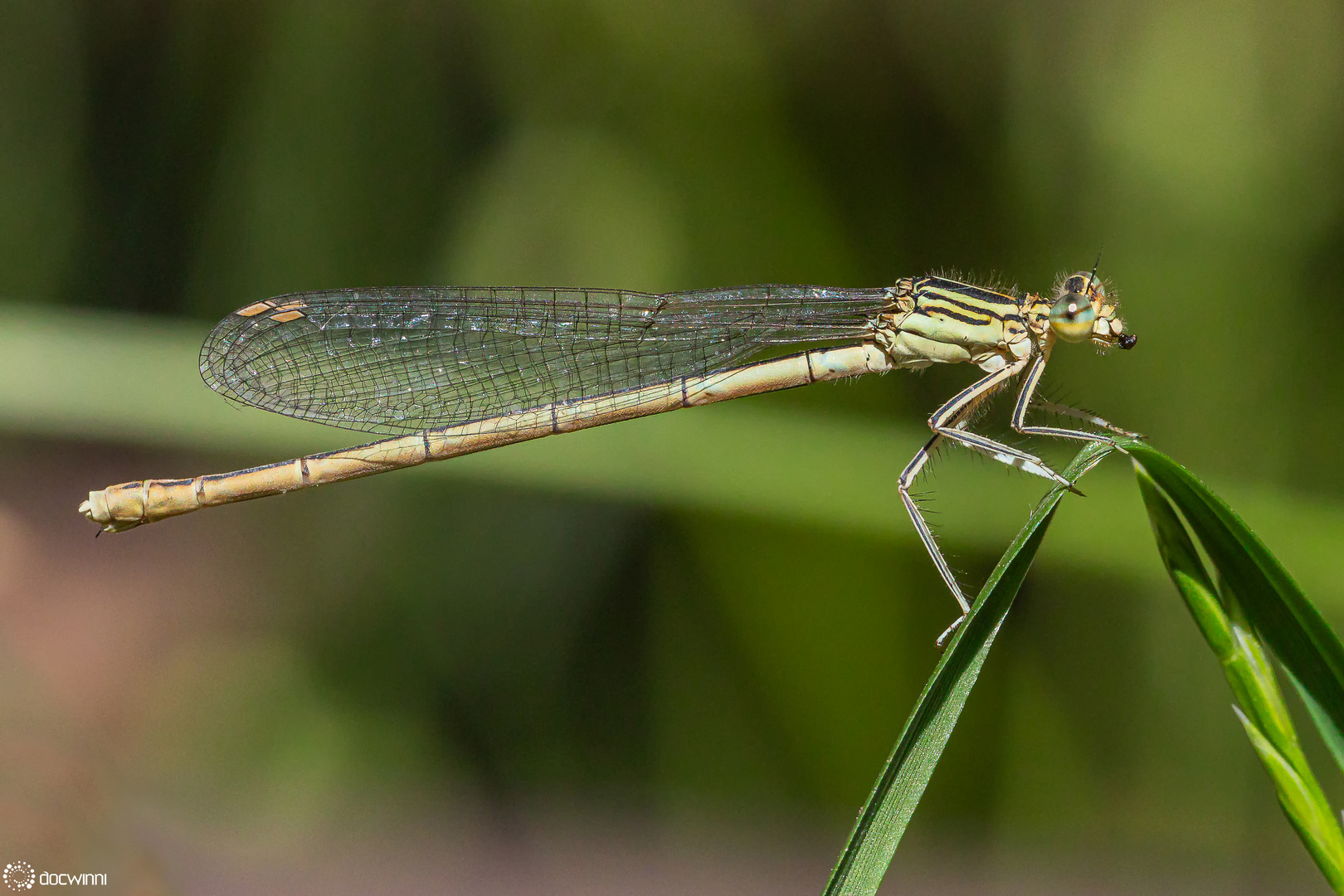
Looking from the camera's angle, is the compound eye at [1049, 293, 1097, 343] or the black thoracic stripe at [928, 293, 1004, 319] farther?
the black thoracic stripe at [928, 293, 1004, 319]

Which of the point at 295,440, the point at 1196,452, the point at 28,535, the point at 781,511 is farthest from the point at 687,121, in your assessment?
the point at 28,535

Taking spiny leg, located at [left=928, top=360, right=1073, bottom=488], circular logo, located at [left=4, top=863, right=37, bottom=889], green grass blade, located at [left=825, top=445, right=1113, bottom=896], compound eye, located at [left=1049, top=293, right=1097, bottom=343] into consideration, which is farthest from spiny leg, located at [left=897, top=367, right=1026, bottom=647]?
circular logo, located at [left=4, top=863, right=37, bottom=889]

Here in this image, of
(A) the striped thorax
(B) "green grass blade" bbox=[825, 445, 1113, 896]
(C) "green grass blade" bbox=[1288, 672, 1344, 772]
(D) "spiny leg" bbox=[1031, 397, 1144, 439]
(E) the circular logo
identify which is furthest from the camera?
(E) the circular logo

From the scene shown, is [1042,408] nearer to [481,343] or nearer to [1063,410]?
[1063,410]

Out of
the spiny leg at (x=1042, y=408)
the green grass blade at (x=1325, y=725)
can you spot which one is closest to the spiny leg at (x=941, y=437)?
the spiny leg at (x=1042, y=408)

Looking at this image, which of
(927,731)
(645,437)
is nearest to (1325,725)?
(927,731)

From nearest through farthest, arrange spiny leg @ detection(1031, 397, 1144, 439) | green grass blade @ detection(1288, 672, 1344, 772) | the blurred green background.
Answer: green grass blade @ detection(1288, 672, 1344, 772)
spiny leg @ detection(1031, 397, 1144, 439)
the blurred green background

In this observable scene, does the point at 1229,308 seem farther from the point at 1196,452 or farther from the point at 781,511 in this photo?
the point at 781,511

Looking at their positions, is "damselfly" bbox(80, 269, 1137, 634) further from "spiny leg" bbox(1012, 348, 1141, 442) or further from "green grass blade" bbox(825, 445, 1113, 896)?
"green grass blade" bbox(825, 445, 1113, 896)
